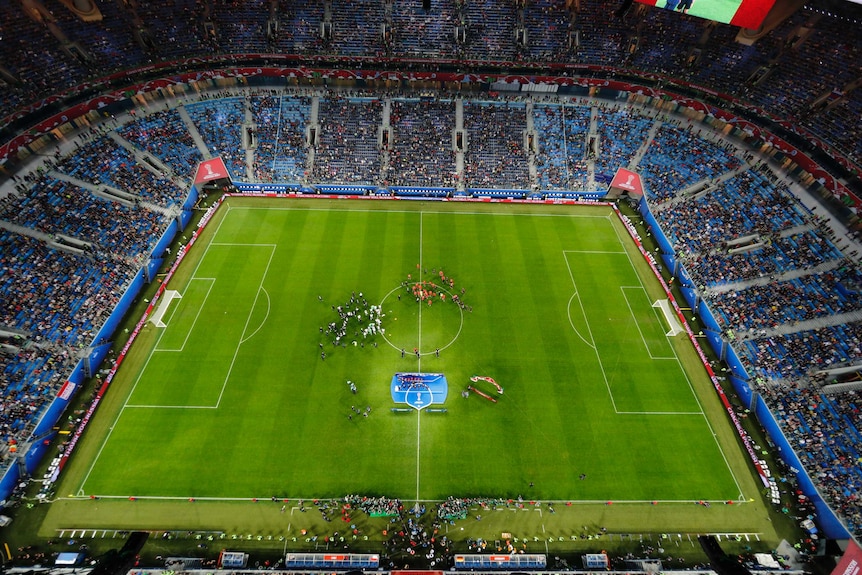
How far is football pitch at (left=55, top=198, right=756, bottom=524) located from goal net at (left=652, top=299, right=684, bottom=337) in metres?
0.51

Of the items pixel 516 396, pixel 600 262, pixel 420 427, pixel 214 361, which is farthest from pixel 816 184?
pixel 214 361

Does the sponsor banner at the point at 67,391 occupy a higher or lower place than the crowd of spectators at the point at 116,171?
lower

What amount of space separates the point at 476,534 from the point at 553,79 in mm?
51864

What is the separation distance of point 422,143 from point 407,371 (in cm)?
3171

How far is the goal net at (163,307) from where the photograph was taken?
3694 centimetres

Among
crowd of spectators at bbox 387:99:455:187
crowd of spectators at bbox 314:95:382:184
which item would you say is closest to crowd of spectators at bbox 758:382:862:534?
crowd of spectators at bbox 387:99:455:187

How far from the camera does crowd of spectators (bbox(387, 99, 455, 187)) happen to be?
51500 millimetres

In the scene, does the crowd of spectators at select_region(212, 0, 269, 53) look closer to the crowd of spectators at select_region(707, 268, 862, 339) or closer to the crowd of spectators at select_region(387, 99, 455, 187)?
the crowd of spectators at select_region(387, 99, 455, 187)

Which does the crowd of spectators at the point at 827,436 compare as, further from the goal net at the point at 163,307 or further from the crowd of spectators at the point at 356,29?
the crowd of spectators at the point at 356,29

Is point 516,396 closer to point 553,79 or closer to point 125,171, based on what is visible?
point 553,79

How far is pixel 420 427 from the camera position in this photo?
3144 cm

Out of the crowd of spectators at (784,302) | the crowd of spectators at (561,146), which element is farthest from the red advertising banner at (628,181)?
the crowd of spectators at (784,302)

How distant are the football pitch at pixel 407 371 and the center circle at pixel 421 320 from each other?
145 mm

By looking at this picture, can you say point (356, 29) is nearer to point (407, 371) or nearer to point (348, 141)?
point (348, 141)
